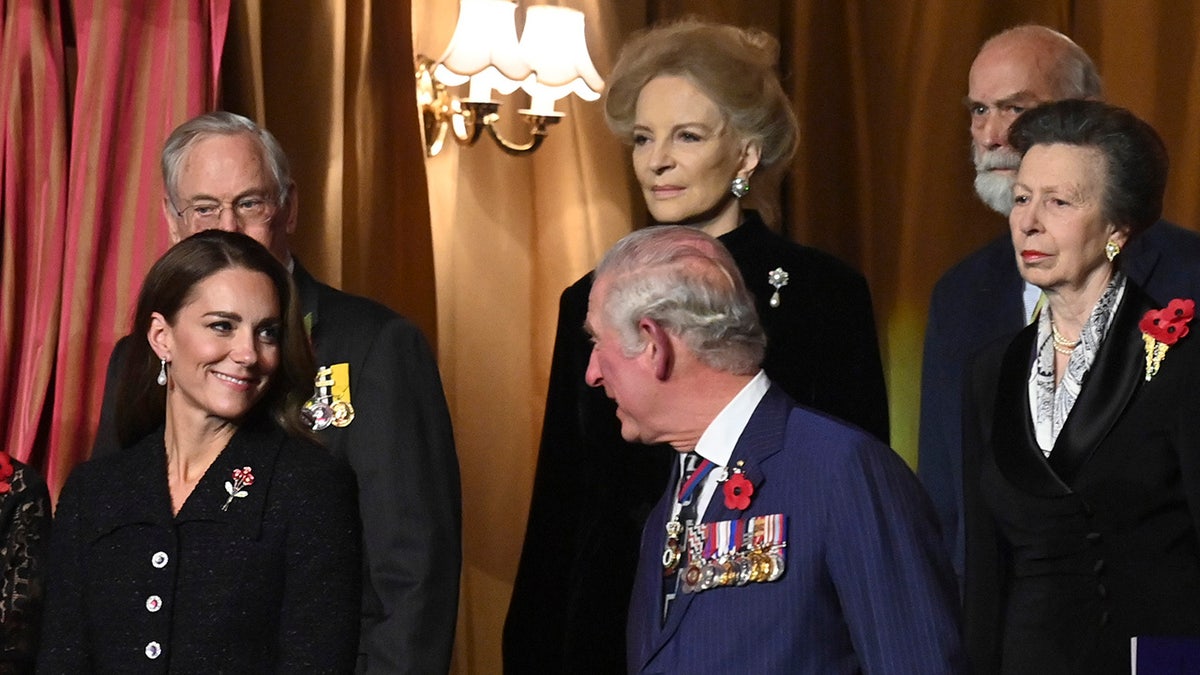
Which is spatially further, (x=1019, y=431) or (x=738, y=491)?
(x=1019, y=431)

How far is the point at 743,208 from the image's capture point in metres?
3.35

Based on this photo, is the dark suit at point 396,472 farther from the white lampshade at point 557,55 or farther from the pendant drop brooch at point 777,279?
the white lampshade at point 557,55

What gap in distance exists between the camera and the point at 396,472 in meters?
2.92

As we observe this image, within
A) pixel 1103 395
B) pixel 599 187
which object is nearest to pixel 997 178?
pixel 1103 395

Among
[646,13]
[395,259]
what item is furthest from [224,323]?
[646,13]

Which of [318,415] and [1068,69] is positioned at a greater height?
[1068,69]

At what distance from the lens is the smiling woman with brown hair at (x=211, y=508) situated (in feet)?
8.18

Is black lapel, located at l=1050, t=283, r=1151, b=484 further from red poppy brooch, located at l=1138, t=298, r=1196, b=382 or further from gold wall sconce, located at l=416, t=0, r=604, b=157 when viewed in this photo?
gold wall sconce, located at l=416, t=0, r=604, b=157

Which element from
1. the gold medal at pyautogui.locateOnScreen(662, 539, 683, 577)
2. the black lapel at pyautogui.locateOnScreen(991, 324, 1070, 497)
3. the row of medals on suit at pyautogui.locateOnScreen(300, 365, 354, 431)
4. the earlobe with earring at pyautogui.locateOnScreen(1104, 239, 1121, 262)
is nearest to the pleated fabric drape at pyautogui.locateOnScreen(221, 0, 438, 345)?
the row of medals on suit at pyautogui.locateOnScreen(300, 365, 354, 431)

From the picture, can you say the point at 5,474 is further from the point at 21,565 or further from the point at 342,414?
the point at 342,414

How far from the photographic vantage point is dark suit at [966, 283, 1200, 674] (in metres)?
2.77

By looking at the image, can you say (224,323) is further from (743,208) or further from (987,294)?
(987,294)

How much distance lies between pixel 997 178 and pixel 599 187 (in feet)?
5.61

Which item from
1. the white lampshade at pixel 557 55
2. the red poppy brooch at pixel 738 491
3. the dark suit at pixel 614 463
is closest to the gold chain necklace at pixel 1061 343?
the dark suit at pixel 614 463
